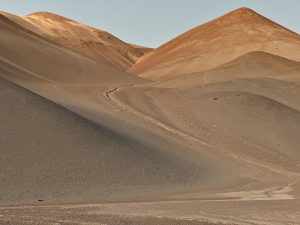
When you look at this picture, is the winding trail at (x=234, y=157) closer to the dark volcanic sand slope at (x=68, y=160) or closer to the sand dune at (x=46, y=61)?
the dark volcanic sand slope at (x=68, y=160)

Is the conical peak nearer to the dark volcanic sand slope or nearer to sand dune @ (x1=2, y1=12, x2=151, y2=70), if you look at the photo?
sand dune @ (x1=2, y1=12, x2=151, y2=70)

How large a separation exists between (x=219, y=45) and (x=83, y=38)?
34.8 meters

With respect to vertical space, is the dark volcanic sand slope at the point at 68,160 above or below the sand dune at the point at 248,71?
below

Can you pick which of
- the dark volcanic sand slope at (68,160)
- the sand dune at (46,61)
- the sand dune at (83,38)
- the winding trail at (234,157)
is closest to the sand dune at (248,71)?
the sand dune at (46,61)

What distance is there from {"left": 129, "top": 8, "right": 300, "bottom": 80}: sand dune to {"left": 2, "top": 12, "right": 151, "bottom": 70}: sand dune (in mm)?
8958

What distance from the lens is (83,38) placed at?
339 ft

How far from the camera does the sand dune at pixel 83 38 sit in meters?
92.9

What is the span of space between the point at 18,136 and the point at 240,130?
13.5m

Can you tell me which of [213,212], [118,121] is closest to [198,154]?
[118,121]

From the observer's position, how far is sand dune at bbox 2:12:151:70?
92.9 metres

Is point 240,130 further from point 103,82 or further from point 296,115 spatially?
point 103,82

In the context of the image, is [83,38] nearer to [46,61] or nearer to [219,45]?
[219,45]

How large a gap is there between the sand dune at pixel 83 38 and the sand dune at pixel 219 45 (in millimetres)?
8958

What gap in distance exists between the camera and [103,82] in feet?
155
